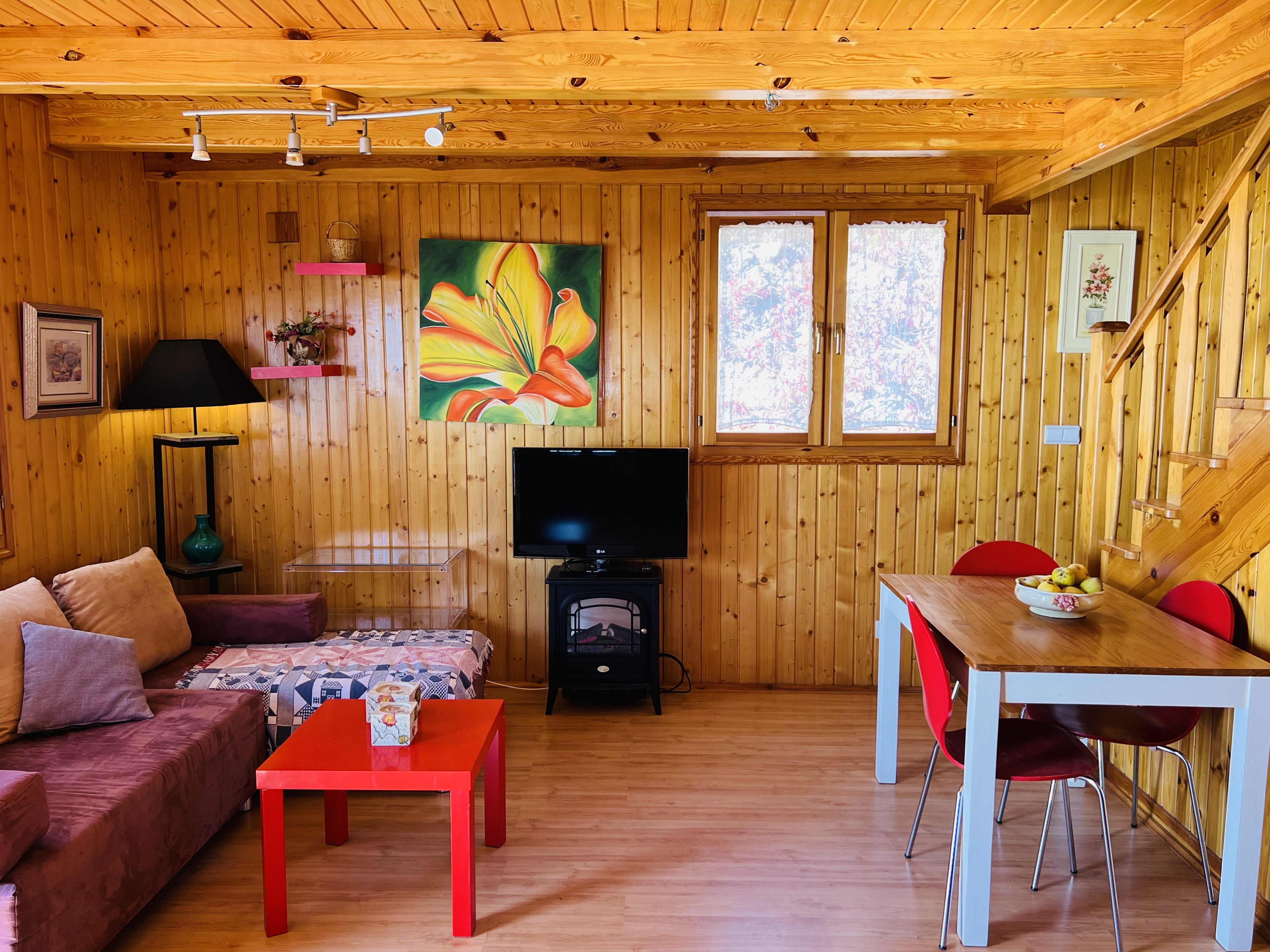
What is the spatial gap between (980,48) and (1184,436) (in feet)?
4.80

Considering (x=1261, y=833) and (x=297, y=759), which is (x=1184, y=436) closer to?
(x=1261, y=833)

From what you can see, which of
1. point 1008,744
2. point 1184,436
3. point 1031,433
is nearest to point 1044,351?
point 1031,433

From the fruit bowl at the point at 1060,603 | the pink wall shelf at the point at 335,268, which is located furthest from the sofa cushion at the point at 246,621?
the fruit bowl at the point at 1060,603

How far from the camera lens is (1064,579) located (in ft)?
9.89

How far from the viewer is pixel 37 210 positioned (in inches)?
146

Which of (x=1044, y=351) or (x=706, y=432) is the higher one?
(x=1044, y=351)

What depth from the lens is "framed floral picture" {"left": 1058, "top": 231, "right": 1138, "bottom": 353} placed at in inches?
177

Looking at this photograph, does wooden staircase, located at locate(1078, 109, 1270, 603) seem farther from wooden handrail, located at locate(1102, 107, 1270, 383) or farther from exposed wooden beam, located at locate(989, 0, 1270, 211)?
exposed wooden beam, located at locate(989, 0, 1270, 211)

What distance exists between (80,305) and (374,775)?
263 centimetres

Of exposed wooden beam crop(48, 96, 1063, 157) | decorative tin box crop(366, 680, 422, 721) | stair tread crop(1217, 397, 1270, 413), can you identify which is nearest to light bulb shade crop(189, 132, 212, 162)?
exposed wooden beam crop(48, 96, 1063, 157)

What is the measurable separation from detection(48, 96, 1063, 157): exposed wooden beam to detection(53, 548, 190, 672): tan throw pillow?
Answer: 1724 mm

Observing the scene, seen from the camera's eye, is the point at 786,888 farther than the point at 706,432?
No

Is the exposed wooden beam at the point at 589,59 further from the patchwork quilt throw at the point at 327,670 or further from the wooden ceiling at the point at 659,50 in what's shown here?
the patchwork quilt throw at the point at 327,670

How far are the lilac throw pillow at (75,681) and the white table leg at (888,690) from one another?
263 cm
